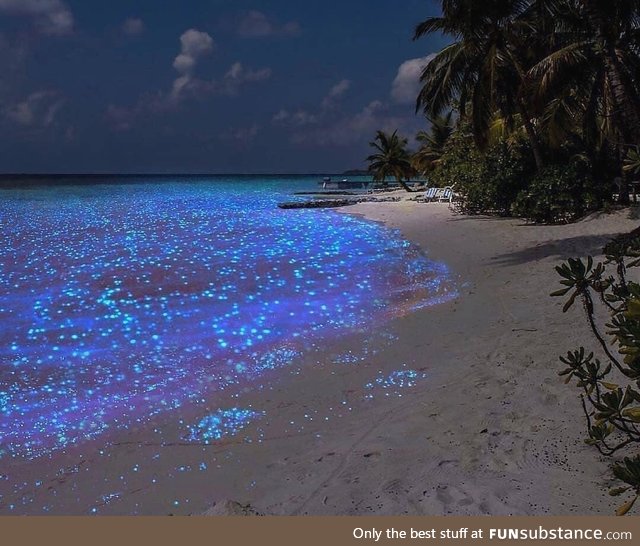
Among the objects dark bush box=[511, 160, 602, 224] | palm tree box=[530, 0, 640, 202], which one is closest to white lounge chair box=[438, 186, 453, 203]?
dark bush box=[511, 160, 602, 224]

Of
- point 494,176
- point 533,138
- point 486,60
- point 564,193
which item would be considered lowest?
point 564,193

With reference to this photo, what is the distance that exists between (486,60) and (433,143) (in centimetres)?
3100

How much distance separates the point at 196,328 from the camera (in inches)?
293

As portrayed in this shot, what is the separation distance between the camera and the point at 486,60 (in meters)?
16.5

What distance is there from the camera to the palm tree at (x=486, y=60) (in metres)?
15.9

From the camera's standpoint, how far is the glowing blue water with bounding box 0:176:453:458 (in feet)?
16.4

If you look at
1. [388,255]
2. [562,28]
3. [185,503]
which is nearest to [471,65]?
[562,28]

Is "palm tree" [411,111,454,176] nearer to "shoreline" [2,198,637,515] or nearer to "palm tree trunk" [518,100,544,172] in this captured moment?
"palm tree trunk" [518,100,544,172]

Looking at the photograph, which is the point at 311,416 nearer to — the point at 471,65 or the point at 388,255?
the point at 388,255

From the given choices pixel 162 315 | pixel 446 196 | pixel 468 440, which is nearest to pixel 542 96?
pixel 162 315

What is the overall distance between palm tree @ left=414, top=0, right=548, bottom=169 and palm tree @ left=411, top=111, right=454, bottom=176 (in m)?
26.5

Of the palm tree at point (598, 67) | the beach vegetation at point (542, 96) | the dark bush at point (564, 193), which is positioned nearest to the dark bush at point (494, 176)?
the beach vegetation at point (542, 96)

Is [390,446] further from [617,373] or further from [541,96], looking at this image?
[541,96]

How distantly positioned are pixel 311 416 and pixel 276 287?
5.83 m
